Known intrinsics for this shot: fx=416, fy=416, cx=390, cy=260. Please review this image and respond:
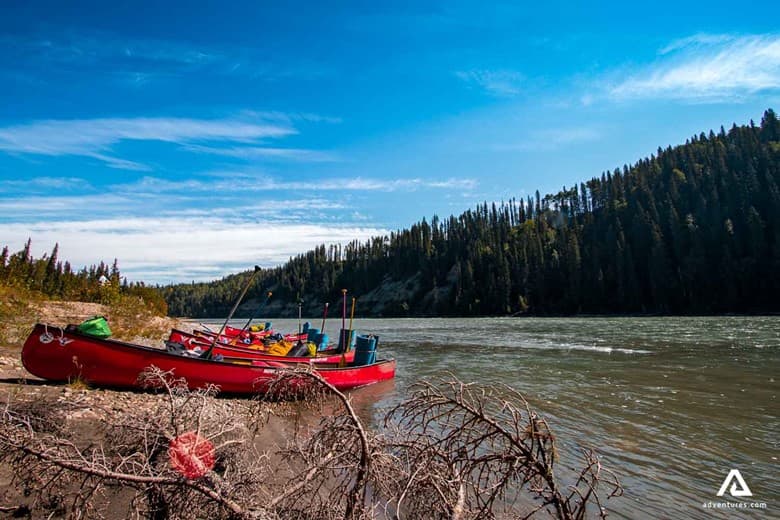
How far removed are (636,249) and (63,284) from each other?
107 meters

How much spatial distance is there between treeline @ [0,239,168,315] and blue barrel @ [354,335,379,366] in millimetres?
19914

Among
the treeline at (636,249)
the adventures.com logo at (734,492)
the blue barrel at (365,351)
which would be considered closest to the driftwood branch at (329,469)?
the adventures.com logo at (734,492)

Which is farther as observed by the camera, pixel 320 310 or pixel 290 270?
pixel 290 270

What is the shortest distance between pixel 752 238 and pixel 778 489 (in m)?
96.4

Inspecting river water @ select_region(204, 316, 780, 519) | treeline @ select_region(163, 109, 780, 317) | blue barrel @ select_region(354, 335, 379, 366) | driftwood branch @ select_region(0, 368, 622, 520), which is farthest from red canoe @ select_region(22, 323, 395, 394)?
treeline @ select_region(163, 109, 780, 317)

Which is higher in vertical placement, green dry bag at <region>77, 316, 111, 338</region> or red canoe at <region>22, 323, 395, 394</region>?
green dry bag at <region>77, 316, 111, 338</region>

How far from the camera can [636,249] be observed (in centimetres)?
9569

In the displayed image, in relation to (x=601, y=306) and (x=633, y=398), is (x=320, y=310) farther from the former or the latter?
(x=633, y=398)

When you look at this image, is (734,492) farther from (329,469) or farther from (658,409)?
(329,469)

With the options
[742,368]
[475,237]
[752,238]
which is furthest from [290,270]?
[742,368]

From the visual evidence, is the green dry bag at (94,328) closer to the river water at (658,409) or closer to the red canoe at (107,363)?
the red canoe at (107,363)

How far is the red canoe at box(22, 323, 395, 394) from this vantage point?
32.3 ft

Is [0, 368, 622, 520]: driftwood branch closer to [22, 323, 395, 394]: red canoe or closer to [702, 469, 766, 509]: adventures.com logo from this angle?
[702, 469, 766, 509]: adventures.com logo

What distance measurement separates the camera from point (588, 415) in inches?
441
